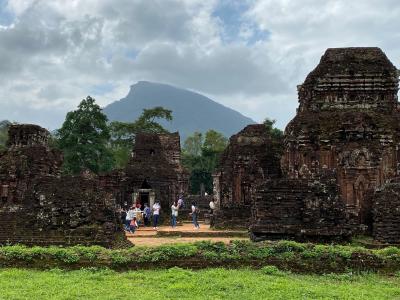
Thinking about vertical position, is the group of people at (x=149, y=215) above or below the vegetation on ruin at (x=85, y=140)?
below

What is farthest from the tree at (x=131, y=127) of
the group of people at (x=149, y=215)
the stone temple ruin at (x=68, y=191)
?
the group of people at (x=149, y=215)

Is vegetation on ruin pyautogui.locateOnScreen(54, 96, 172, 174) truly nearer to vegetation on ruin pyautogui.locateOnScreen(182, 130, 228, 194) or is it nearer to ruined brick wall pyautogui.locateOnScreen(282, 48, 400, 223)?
vegetation on ruin pyautogui.locateOnScreen(182, 130, 228, 194)

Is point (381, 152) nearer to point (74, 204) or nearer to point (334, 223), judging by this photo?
point (334, 223)

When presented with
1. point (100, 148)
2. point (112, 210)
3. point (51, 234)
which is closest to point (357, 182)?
point (112, 210)

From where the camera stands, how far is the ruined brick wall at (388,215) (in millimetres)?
15906

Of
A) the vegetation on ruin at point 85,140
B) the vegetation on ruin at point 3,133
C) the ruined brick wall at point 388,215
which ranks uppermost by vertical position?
the vegetation on ruin at point 3,133

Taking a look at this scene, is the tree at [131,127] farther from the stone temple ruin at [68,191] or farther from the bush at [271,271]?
the bush at [271,271]

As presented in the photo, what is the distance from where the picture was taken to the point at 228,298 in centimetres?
910

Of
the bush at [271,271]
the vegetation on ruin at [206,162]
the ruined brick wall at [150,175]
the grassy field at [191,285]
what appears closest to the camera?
the grassy field at [191,285]

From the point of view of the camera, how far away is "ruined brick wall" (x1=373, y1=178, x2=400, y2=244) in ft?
52.2

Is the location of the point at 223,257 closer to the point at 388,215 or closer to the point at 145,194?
the point at 388,215

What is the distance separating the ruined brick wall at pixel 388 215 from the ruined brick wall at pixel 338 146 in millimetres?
735

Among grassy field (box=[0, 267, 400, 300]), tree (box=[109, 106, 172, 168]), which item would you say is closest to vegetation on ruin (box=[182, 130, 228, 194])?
tree (box=[109, 106, 172, 168])

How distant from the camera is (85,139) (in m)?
55.4
